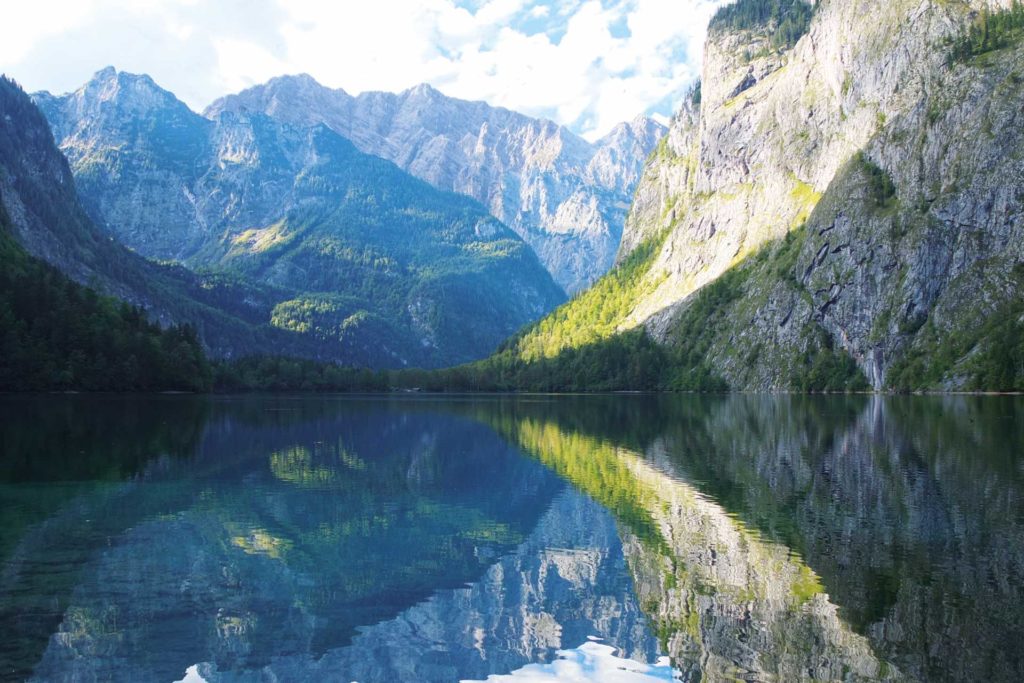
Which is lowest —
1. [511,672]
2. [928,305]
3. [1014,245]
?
[511,672]

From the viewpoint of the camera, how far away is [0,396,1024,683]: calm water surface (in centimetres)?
1977

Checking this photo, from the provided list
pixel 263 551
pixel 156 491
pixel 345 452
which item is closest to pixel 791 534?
pixel 263 551

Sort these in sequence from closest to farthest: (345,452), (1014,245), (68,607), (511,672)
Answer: (511,672) < (68,607) < (345,452) < (1014,245)

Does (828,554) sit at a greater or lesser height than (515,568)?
greater

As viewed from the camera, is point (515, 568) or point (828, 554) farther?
point (515, 568)

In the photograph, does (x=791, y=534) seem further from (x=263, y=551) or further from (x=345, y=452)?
(x=345, y=452)

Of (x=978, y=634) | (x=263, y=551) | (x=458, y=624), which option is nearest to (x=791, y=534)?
(x=978, y=634)

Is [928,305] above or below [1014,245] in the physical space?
below

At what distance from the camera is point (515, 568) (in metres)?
28.8

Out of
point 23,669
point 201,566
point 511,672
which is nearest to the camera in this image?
point 23,669

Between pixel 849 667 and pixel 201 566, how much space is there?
20.6 meters

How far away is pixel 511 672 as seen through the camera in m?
19.9

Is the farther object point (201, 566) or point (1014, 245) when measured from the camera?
point (1014, 245)

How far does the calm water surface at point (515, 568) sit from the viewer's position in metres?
19.8
